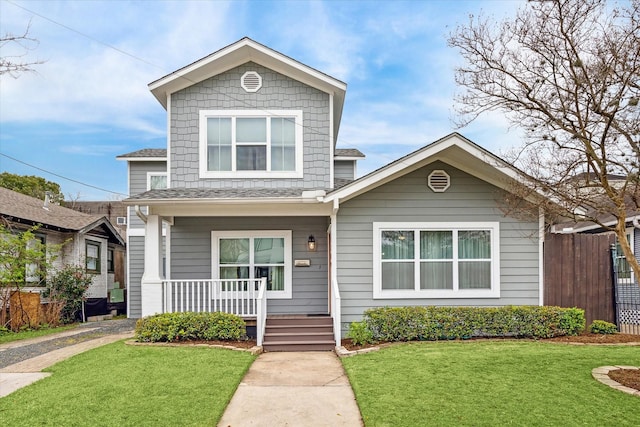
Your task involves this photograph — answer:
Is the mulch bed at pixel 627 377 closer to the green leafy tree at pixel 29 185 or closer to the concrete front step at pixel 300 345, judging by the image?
the concrete front step at pixel 300 345

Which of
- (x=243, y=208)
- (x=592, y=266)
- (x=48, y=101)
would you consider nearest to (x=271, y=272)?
(x=243, y=208)

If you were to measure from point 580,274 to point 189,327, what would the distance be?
825cm

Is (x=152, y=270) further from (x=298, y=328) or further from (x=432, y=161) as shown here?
(x=432, y=161)

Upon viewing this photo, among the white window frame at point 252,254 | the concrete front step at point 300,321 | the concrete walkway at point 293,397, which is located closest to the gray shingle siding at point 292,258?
the white window frame at point 252,254

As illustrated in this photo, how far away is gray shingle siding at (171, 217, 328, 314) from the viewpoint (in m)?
12.5

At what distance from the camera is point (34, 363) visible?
8.75 meters

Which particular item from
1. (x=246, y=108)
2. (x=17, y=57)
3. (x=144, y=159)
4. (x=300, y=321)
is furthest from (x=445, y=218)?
(x=144, y=159)

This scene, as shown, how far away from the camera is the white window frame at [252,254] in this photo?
40.7 feet

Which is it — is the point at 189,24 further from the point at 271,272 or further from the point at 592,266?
the point at 592,266

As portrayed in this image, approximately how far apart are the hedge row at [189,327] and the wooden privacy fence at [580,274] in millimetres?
6569

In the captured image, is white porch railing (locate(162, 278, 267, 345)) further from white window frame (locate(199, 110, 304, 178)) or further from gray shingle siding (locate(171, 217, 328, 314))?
white window frame (locate(199, 110, 304, 178))

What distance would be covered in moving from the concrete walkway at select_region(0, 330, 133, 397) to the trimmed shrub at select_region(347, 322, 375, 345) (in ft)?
16.4

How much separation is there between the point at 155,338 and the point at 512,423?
276 inches

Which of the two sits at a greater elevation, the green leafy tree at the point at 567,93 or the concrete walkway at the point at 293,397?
the green leafy tree at the point at 567,93
